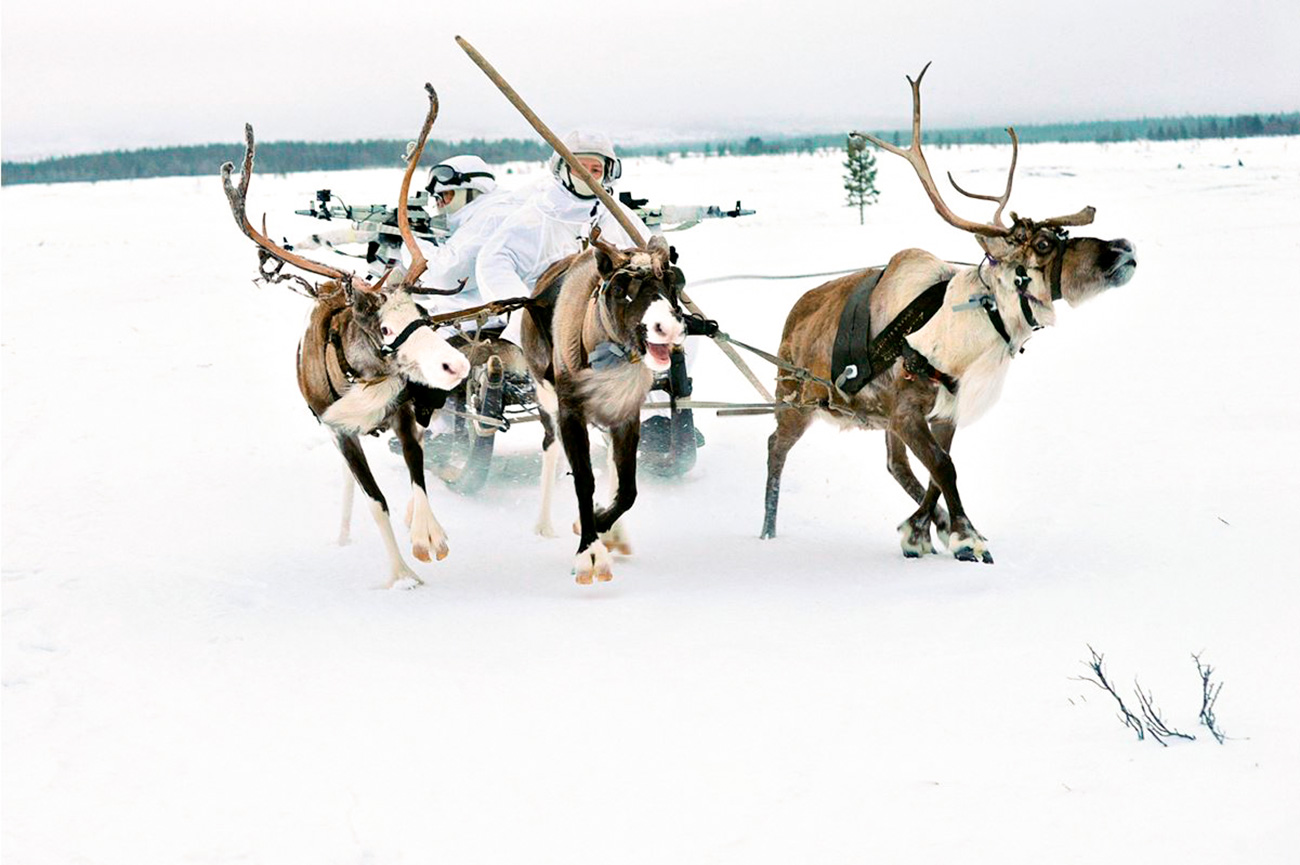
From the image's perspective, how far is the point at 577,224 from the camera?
7.96 meters

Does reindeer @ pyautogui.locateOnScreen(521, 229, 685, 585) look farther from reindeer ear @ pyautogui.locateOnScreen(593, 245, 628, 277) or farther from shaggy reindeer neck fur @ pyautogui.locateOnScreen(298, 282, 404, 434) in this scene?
shaggy reindeer neck fur @ pyautogui.locateOnScreen(298, 282, 404, 434)

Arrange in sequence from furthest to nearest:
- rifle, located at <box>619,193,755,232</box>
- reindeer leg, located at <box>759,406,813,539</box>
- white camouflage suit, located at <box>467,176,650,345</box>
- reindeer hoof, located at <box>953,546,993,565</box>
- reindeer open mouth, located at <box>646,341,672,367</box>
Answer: rifle, located at <box>619,193,755,232</box>, white camouflage suit, located at <box>467,176,650,345</box>, reindeer leg, located at <box>759,406,813,539</box>, reindeer hoof, located at <box>953,546,993,565</box>, reindeer open mouth, located at <box>646,341,672,367</box>

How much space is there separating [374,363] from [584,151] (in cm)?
219

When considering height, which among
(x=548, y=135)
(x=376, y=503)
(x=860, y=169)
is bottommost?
(x=376, y=503)

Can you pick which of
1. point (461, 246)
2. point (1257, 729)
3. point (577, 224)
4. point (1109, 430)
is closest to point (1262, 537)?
A: point (1257, 729)

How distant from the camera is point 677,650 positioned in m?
5.45

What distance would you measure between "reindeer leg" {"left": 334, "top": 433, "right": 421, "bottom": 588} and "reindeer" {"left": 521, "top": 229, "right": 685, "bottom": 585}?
921mm

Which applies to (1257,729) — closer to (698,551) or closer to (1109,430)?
(698,551)

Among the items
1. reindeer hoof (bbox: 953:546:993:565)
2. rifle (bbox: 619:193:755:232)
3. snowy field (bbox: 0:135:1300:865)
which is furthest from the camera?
rifle (bbox: 619:193:755:232)

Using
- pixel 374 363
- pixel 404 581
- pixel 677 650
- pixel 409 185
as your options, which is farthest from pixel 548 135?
pixel 677 650

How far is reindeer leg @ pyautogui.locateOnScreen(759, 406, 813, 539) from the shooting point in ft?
24.6

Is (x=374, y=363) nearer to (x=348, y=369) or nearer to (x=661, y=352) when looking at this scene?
(x=348, y=369)

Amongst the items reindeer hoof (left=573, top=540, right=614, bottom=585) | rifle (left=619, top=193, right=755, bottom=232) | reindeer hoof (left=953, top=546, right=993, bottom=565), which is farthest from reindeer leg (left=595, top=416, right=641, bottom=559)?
rifle (left=619, top=193, right=755, bottom=232)

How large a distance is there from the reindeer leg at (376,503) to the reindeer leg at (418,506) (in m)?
0.14
